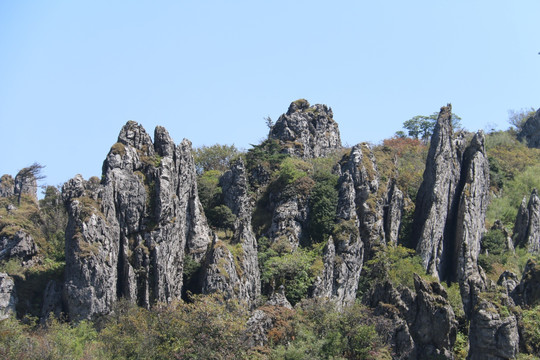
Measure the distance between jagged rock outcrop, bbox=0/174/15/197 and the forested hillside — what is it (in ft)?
22.9

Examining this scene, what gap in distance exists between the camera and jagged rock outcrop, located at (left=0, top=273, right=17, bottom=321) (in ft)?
160

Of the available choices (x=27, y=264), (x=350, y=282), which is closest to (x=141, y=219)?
(x=27, y=264)

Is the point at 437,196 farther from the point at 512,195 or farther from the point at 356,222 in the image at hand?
the point at 512,195

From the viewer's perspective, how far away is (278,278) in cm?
5562

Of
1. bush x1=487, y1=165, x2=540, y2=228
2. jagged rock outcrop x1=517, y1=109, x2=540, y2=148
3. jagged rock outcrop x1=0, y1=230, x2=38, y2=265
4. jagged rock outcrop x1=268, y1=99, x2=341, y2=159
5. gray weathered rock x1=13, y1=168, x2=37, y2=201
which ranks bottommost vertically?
jagged rock outcrop x1=0, y1=230, x2=38, y2=265

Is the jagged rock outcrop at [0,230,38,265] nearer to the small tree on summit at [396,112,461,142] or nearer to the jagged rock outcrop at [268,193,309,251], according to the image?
the jagged rock outcrop at [268,193,309,251]

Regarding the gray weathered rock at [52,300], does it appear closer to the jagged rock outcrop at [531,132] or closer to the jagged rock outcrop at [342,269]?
the jagged rock outcrop at [342,269]

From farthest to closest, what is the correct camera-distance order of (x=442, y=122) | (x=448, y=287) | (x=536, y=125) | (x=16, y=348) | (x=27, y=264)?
1. (x=536, y=125)
2. (x=442, y=122)
3. (x=448, y=287)
4. (x=27, y=264)
5. (x=16, y=348)

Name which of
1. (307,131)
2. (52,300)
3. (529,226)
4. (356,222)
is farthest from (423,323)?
(307,131)

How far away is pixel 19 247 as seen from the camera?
55375 millimetres

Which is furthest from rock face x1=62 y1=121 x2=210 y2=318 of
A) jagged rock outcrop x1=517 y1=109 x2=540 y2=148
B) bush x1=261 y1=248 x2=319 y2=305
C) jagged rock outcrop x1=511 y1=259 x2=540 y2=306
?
jagged rock outcrop x1=517 y1=109 x2=540 y2=148

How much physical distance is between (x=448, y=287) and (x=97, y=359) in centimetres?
3185

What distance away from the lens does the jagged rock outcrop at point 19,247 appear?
2159 inches

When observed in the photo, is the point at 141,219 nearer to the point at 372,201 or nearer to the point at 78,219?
the point at 78,219
